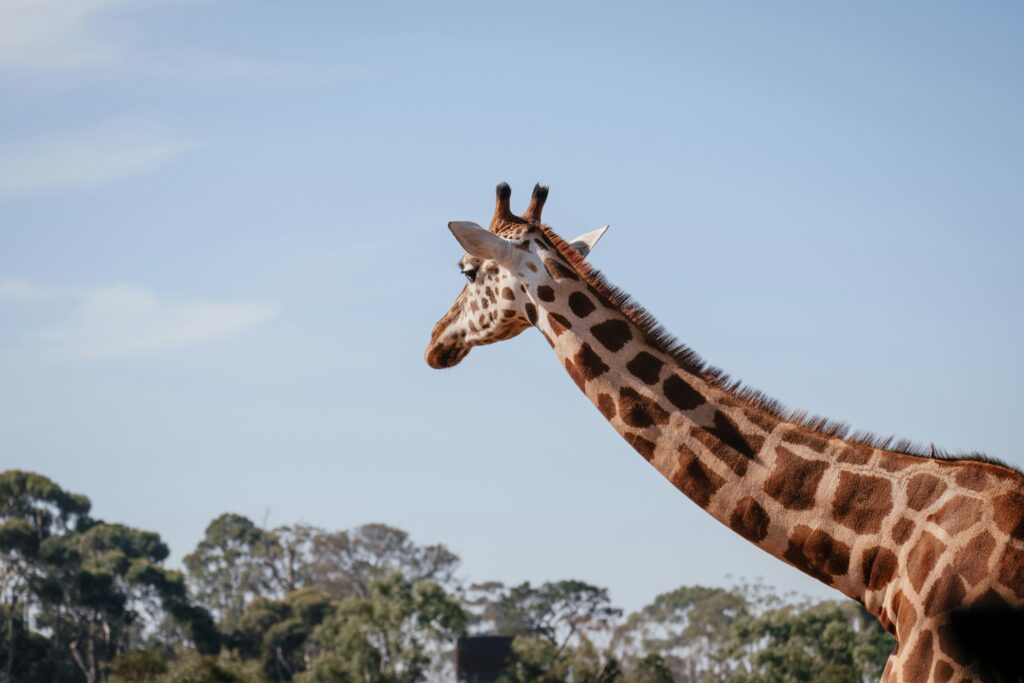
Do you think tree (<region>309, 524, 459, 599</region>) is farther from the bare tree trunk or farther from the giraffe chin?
the giraffe chin

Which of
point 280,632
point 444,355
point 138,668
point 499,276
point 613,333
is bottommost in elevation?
point 613,333

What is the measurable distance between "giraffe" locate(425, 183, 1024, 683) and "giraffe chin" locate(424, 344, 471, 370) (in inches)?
22.5

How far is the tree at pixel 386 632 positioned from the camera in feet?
194

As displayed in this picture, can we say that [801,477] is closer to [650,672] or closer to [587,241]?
[587,241]

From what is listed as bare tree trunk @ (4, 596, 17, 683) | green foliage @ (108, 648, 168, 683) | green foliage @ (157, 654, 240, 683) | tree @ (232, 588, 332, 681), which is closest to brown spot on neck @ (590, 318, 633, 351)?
green foliage @ (157, 654, 240, 683)

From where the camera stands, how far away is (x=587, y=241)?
9930mm

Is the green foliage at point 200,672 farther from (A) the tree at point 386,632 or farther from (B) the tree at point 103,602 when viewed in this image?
(B) the tree at point 103,602

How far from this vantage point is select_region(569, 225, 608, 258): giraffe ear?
9813 millimetres

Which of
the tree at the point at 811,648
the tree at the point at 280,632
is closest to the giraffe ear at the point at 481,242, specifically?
the tree at the point at 811,648

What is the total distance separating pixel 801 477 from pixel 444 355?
2.92 metres

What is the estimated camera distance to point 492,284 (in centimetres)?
897

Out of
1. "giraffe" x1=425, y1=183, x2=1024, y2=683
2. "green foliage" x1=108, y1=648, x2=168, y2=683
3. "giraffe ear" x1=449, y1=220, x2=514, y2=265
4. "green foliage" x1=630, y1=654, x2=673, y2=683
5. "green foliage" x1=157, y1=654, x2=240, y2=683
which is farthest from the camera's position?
"green foliage" x1=630, y1=654, x2=673, y2=683

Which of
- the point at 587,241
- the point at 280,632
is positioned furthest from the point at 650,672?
the point at 587,241

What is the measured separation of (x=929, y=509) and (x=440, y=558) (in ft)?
337
